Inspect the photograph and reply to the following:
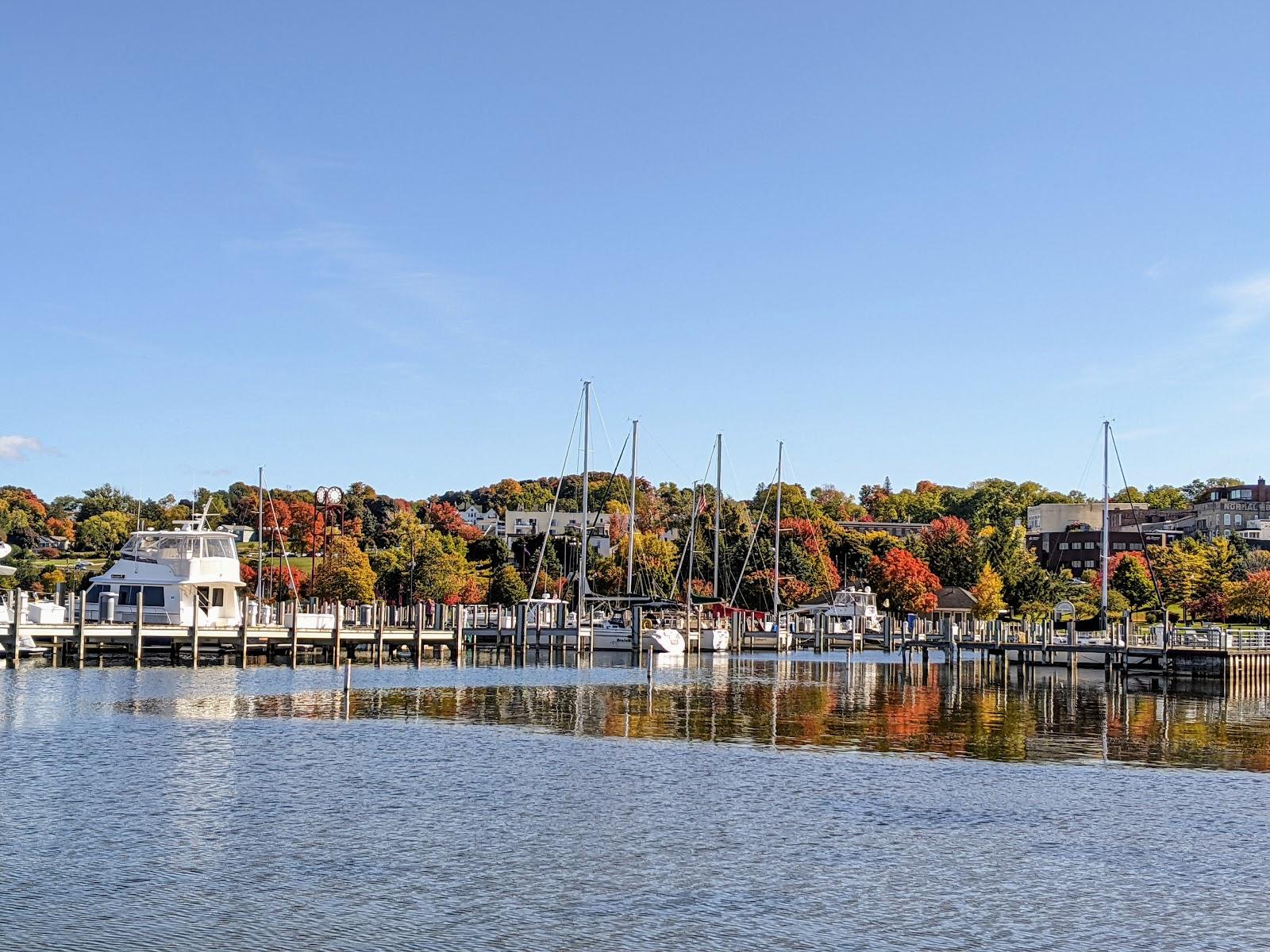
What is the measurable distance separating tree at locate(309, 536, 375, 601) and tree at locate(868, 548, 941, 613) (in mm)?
58617

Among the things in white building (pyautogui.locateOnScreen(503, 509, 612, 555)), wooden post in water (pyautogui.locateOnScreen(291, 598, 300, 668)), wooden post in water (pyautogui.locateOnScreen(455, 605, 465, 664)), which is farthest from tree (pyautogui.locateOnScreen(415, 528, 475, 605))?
wooden post in water (pyautogui.locateOnScreen(291, 598, 300, 668))

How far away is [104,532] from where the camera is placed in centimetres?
17575

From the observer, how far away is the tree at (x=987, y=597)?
477 ft

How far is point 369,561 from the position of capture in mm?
132750

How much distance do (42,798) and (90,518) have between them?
158933mm

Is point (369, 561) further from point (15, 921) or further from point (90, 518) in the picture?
point (15, 921)

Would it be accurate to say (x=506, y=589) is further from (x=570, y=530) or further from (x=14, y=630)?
(x=14, y=630)

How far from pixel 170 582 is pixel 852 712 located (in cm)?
3805

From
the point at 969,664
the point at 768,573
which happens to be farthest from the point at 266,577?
the point at 969,664

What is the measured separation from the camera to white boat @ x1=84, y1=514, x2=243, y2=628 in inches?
2879

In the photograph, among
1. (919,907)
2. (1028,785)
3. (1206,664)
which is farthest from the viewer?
(1206,664)

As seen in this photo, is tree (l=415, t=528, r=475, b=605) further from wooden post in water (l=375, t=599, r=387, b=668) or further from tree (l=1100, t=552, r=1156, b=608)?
tree (l=1100, t=552, r=1156, b=608)

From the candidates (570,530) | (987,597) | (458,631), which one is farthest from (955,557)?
(458,631)

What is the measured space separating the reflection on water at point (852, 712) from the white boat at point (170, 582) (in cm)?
1624
